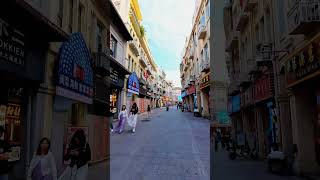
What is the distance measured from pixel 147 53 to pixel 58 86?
27.0 meters

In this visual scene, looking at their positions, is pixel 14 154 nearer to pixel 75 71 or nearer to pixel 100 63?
pixel 75 71

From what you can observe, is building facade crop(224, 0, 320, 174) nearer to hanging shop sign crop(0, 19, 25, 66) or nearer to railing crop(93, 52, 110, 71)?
→ railing crop(93, 52, 110, 71)

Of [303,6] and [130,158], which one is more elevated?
[303,6]

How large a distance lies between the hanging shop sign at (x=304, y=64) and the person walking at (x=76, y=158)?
18.6 ft

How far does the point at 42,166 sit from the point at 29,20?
3.32 metres

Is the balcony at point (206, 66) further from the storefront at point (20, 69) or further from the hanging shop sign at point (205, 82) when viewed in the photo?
the storefront at point (20, 69)

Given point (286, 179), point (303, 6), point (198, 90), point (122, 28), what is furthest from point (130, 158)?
point (198, 90)

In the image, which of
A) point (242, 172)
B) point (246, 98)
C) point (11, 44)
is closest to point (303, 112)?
point (242, 172)

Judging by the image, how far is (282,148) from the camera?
1088cm

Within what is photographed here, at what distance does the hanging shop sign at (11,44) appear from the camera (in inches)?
253

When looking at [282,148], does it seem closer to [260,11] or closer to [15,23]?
[260,11]

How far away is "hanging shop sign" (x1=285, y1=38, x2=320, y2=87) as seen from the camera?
24.8 feet

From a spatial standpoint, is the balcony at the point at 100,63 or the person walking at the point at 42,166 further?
the balcony at the point at 100,63

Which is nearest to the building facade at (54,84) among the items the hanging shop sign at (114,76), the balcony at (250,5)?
the hanging shop sign at (114,76)
